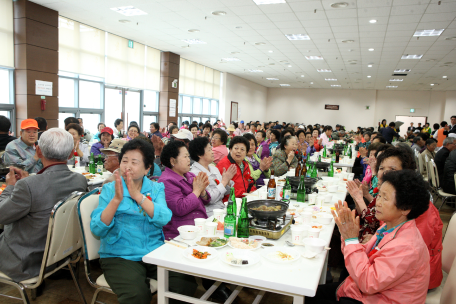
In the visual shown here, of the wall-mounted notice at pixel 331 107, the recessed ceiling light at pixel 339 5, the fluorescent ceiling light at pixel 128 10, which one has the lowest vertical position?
the wall-mounted notice at pixel 331 107

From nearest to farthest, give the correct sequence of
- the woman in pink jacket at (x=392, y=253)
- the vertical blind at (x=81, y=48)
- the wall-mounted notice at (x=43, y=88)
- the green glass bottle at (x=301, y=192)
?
1. the woman in pink jacket at (x=392, y=253)
2. the green glass bottle at (x=301, y=192)
3. the wall-mounted notice at (x=43, y=88)
4. the vertical blind at (x=81, y=48)

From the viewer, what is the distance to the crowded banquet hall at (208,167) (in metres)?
1.64

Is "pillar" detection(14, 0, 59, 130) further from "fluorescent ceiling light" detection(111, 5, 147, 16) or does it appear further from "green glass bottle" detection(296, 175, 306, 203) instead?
"green glass bottle" detection(296, 175, 306, 203)

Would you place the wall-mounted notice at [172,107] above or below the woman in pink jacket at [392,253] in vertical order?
above

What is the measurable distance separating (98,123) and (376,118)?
18.2 m

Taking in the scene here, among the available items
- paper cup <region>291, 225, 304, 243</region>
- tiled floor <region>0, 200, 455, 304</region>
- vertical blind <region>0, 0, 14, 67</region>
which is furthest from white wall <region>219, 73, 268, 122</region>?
paper cup <region>291, 225, 304, 243</region>

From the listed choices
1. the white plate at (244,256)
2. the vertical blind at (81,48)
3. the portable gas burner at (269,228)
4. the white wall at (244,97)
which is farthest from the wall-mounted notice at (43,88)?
the white wall at (244,97)

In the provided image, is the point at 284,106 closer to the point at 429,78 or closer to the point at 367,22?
the point at 429,78

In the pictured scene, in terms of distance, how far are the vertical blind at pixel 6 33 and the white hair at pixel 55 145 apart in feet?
18.4

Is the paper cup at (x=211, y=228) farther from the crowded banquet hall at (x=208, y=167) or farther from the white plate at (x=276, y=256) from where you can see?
the white plate at (x=276, y=256)

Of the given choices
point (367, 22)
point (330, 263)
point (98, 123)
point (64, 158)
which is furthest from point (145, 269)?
point (98, 123)

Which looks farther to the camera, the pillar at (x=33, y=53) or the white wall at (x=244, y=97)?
the white wall at (x=244, y=97)

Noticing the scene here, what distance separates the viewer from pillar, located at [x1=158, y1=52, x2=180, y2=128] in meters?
11.0

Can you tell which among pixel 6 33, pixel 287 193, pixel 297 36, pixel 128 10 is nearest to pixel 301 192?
pixel 287 193
